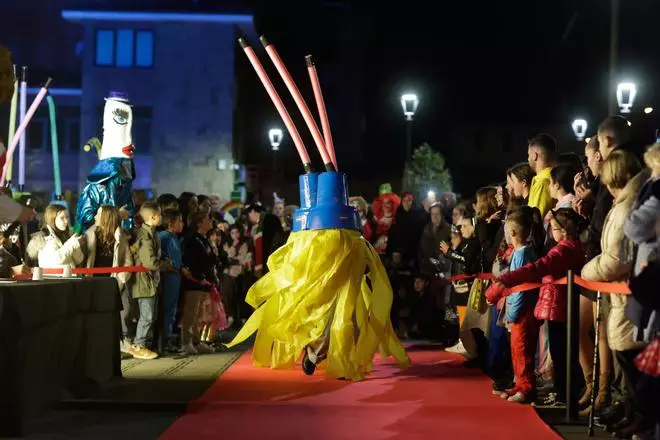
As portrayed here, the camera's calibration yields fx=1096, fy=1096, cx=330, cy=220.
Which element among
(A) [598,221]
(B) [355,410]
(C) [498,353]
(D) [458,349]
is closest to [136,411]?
(B) [355,410]

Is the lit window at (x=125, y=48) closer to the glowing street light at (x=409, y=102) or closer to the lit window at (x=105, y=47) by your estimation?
the lit window at (x=105, y=47)

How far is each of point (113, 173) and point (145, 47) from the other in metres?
22.4

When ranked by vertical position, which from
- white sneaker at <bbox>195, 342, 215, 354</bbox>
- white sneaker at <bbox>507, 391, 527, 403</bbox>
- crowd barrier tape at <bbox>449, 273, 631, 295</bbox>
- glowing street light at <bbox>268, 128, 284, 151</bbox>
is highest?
glowing street light at <bbox>268, 128, 284, 151</bbox>

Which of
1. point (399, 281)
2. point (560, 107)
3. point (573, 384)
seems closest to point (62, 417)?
point (573, 384)

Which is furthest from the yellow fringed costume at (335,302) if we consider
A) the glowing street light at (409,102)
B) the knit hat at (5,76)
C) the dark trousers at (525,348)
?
the glowing street light at (409,102)

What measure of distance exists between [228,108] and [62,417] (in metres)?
27.1

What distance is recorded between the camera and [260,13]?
147ft

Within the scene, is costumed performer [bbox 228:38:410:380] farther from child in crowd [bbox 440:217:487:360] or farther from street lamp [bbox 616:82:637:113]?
street lamp [bbox 616:82:637:113]

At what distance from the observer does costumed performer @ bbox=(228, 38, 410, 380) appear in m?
9.85

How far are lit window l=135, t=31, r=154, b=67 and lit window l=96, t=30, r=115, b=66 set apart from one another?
0.78 metres

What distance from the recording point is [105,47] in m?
33.8

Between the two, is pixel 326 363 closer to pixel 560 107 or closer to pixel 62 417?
pixel 62 417

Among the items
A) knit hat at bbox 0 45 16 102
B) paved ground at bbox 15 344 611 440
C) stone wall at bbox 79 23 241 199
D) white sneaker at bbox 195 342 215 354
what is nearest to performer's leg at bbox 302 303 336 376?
paved ground at bbox 15 344 611 440

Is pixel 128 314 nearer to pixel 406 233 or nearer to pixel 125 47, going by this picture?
pixel 406 233
